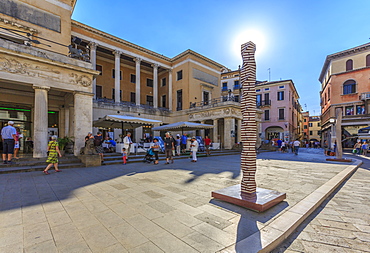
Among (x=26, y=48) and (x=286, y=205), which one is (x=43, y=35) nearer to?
(x=26, y=48)

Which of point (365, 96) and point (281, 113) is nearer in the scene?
point (365, 96)

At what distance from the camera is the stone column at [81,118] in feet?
34.6

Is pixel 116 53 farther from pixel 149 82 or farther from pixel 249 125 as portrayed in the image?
pixel 249 125

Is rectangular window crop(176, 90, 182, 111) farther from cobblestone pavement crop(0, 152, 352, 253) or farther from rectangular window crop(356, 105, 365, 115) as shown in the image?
rectangular window crop(356, 105, 365, 115)

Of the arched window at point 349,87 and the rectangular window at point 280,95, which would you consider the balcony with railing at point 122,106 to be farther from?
the arched window at point 349,87

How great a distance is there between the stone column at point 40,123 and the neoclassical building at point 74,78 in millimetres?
41

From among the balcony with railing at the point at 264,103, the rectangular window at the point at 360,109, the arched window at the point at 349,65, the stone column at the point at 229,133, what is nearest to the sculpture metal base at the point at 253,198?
the stone column at the point at 229,133

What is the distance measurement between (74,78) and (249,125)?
35.9 ft

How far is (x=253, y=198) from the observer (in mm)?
3758

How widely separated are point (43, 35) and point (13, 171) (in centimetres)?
1294

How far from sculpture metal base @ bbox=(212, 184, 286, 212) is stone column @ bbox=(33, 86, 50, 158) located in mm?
9836

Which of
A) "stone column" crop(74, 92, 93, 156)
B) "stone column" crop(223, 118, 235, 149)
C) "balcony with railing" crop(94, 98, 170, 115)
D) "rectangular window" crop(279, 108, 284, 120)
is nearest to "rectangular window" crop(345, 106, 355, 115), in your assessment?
"rectangular window" crop(279, 108, 284, 120)

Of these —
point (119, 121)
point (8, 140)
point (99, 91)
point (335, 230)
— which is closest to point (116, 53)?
point (99, 91)

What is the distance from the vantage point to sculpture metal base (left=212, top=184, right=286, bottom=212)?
3.50 m
